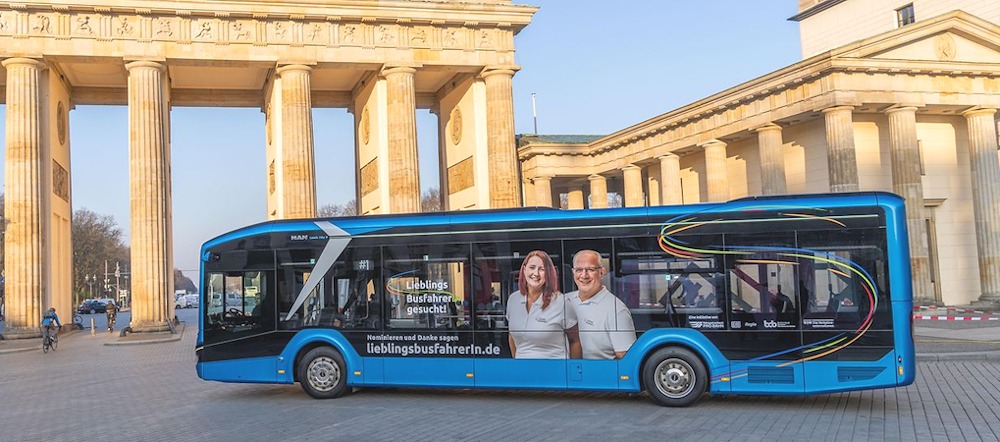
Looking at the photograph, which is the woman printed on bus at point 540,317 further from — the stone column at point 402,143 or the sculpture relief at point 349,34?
the sculpture relief at point 349,34

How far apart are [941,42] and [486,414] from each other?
89.8 ft

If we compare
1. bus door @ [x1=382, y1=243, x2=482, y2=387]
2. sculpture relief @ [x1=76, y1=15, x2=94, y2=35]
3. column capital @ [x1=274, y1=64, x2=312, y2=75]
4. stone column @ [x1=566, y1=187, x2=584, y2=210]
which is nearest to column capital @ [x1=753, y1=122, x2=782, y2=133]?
column capital @ [x1=274, y1=64, x2=312, y2=75]

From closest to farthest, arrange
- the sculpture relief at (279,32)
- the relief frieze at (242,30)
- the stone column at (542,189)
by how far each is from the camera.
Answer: the relief frieze at (242,30) < the sculpture relief at (279,32) < the stone column at (542,189)

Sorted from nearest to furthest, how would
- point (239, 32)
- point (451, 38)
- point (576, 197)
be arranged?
point (239, 32) → point (451, 38) → point (576, 197)

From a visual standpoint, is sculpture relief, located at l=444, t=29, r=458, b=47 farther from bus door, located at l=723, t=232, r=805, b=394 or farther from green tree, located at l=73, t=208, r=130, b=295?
green tree, located at l=73, t=208, r=130, b=295

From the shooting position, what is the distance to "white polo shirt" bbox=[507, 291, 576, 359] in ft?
37.7

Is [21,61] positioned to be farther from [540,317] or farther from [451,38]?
[540,317]

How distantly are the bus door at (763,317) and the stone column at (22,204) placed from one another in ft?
85.1

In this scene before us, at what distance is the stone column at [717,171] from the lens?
114 ft

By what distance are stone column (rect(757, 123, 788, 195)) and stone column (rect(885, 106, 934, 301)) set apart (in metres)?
3.85

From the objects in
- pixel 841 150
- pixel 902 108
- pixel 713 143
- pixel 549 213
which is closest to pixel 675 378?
pixel 549 213

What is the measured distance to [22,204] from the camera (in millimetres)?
28641

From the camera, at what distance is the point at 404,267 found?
12.2 meters

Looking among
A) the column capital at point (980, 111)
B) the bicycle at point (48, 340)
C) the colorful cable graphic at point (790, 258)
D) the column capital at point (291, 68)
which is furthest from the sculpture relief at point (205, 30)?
the column capital at point (980, 111)
